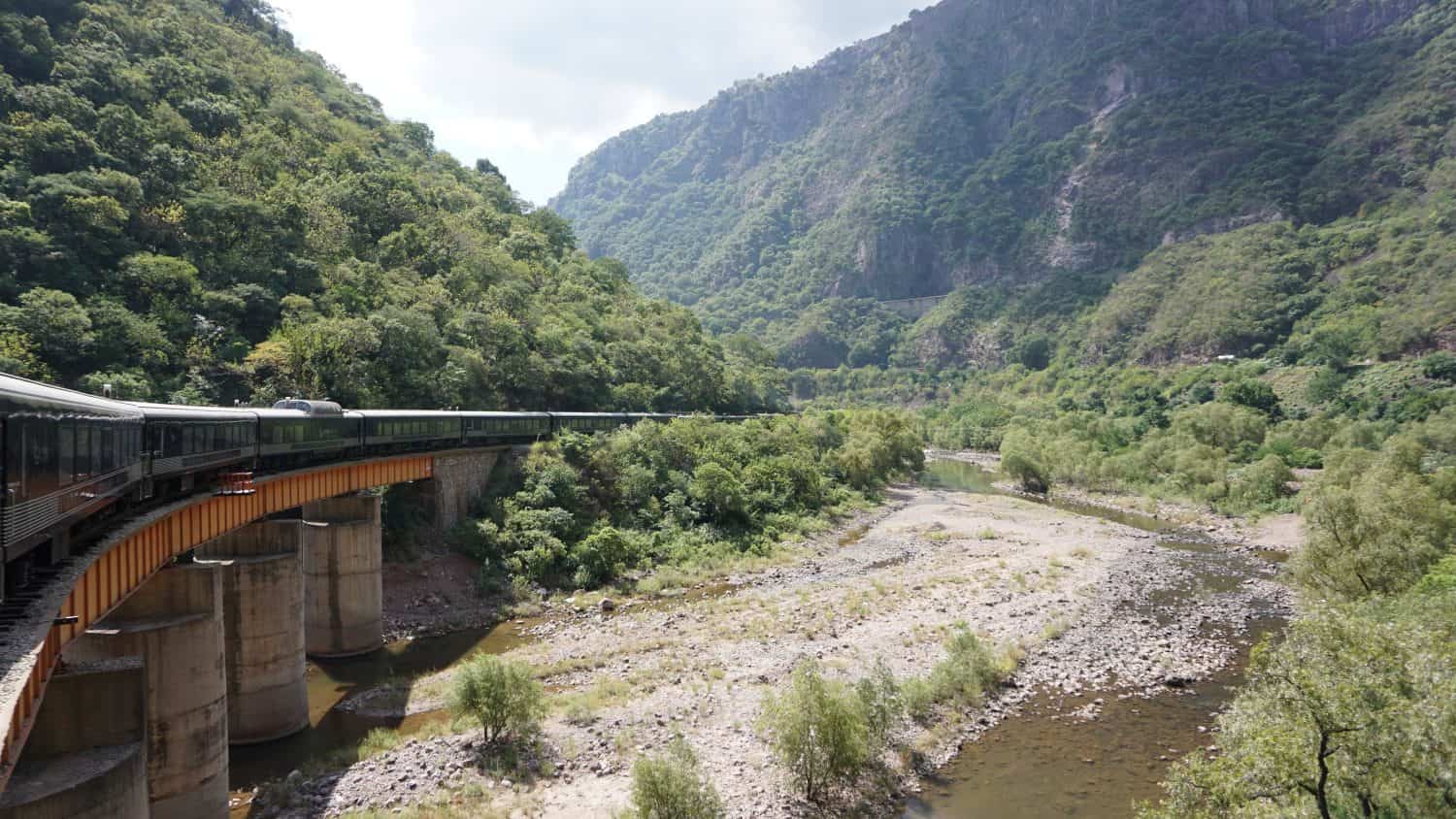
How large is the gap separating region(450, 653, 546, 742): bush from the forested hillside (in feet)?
71.0

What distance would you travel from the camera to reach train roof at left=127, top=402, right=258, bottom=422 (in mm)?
14406

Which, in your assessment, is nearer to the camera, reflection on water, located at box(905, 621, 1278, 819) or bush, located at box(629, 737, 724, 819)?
bush, located at box(629, 737, 724, 819)

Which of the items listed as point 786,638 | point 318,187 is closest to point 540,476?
point 786,638

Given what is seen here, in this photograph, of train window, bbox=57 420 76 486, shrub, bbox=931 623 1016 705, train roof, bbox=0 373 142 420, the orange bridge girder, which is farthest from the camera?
shrub, bbox=931 623 1016 705

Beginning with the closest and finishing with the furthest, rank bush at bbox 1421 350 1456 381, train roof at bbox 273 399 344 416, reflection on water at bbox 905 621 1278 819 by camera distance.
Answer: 1. reflection on water at bbox 905 621 1278 819
2. train roof at bbox 273 399 344 416
3. bush at bbox 1421 350 1456 381

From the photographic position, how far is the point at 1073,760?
19.3 m

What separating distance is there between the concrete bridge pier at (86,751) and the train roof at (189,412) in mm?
4716

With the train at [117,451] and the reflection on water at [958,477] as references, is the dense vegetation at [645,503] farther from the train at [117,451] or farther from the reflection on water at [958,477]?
the reflection on water at [958,477]

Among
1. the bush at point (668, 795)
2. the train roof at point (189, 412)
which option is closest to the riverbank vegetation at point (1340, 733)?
the bush at point (668, 795)

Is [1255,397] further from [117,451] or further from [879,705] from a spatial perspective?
[117,451]

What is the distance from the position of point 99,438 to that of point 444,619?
1969cm

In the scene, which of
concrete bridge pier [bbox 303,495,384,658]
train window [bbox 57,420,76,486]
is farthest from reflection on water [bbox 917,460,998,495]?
train window [bbox 57,420,76,486]

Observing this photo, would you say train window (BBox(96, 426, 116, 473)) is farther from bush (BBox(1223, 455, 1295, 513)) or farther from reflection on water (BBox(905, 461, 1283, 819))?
bush (BBox(1223, 455, 1295, 513))

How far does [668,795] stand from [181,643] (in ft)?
33.6
